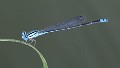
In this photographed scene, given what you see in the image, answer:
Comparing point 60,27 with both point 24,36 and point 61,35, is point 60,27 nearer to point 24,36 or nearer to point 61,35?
point 61,35

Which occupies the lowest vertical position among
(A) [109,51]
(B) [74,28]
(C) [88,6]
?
(A) [109,51]

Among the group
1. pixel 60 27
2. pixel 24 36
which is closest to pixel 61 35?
pixel 60 27

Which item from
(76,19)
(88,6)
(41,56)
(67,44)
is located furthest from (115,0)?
(41,56)

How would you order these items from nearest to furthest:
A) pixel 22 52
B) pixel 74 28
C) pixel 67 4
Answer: pixel 22 52, pixel 74 28, pixel 67 4

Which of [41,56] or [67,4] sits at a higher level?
[67,4]

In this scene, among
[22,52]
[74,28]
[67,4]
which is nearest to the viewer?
[22,52]

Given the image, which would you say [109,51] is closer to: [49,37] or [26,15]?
[49,37]

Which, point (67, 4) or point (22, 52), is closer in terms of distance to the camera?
point (22, 52)
